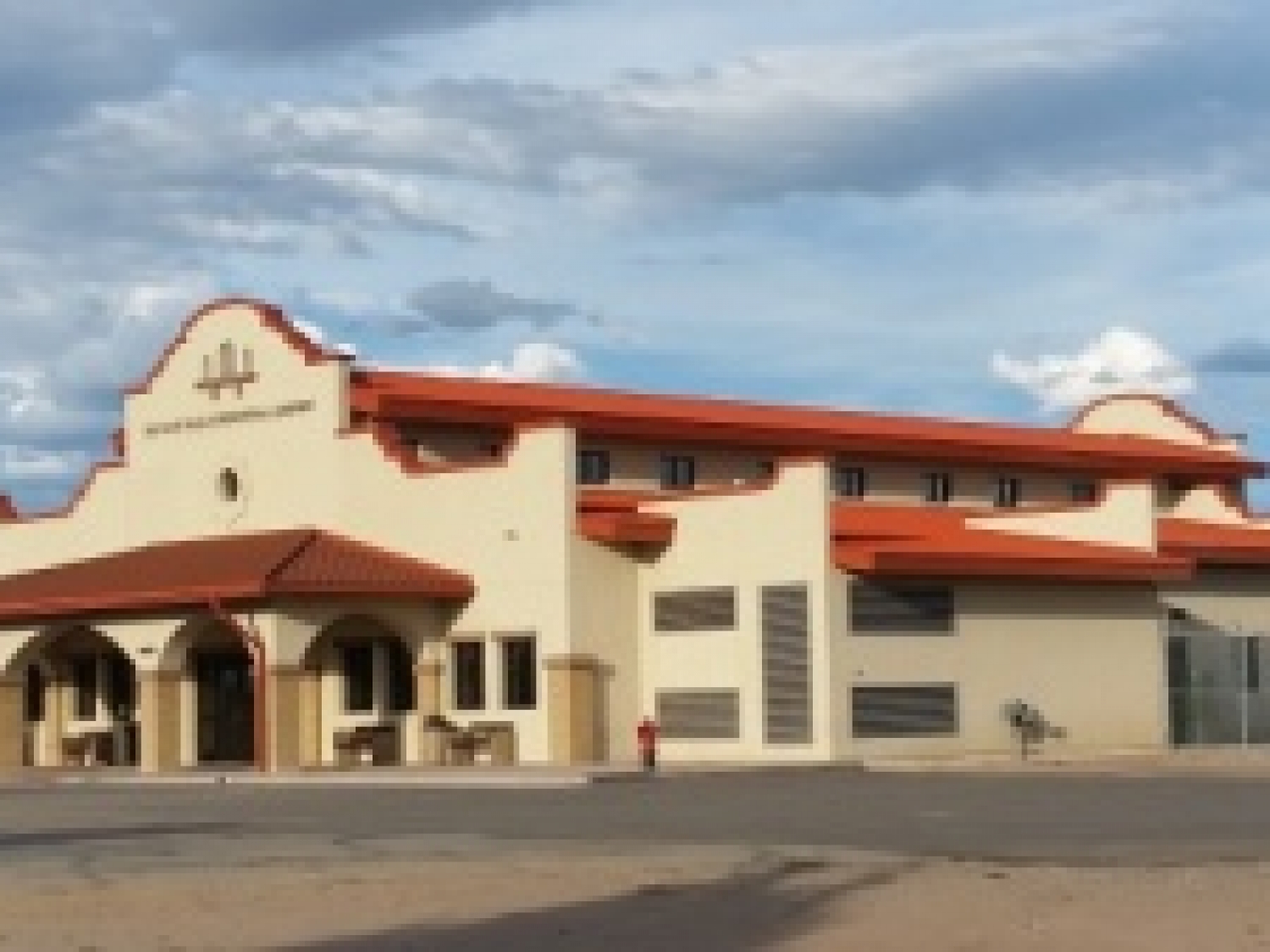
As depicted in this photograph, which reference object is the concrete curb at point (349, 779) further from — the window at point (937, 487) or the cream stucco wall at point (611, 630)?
the window at point (937, 487)

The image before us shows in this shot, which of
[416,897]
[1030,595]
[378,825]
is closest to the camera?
[416,897]

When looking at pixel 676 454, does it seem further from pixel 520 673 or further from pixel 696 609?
pixel 520 673

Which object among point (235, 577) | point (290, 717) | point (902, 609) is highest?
point (235, 577)

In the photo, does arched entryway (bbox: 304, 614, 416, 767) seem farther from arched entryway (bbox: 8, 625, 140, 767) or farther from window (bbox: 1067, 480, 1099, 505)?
window (bbox: 1067, 480, 1099, 505)

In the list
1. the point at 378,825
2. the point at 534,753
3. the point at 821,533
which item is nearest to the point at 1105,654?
the point at 821,533

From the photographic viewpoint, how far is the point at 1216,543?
174 feet

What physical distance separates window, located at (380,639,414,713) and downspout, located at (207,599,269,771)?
296cm

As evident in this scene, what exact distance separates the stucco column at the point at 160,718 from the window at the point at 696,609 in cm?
948

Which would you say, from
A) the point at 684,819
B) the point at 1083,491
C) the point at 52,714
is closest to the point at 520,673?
the point at 52,714

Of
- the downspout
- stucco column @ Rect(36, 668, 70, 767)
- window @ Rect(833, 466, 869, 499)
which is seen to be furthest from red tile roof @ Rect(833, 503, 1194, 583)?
stucco column @ Rect(36, 668, 70, 767)

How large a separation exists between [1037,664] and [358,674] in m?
12.7

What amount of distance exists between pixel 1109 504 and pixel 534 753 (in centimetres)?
1226

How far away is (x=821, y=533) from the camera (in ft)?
146

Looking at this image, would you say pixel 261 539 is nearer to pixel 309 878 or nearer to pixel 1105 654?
pixel 1105 654
